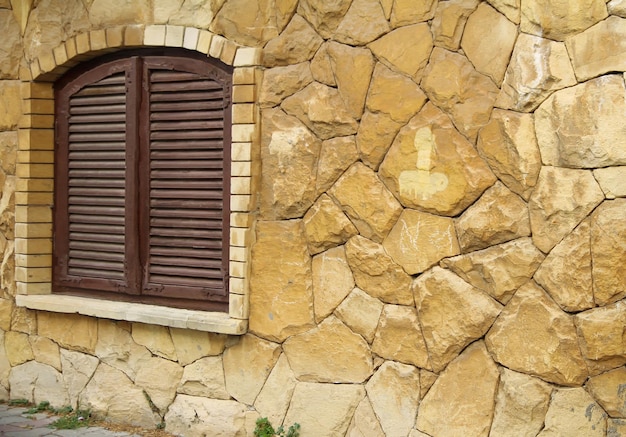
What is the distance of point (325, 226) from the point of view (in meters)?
5.37

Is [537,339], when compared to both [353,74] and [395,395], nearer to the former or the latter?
[395,395]

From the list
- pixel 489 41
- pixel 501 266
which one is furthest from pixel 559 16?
pixel 501 266

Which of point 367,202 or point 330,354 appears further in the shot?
point 330,354

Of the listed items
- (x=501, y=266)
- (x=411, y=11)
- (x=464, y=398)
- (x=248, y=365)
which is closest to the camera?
(x=501, y=266)

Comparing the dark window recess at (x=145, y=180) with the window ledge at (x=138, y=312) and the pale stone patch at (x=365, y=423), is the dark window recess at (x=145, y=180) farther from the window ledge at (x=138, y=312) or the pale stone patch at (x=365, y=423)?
the pale stone patch at (x=365, y=423)

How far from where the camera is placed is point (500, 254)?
185 inches

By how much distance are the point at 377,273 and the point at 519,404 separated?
110 cm

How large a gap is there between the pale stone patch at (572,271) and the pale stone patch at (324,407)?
1.39m

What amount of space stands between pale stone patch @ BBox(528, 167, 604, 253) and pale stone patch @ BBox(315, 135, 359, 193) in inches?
46.2

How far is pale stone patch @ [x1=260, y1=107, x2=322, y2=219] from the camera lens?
5469 mm

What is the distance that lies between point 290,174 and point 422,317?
127cm

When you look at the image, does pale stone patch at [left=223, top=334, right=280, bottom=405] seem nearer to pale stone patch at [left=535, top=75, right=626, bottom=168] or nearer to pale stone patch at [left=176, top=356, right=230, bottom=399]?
pale stone patch at [left=176, top=356, right=230, bottom=399]

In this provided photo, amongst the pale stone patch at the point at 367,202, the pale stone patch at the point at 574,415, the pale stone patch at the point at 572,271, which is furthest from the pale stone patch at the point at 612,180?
the pale stone patch at the point at 367,202

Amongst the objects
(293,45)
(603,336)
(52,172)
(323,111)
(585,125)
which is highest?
(293,45)
